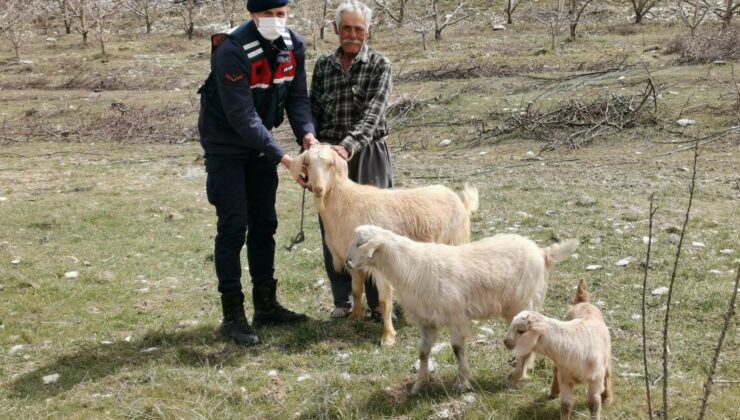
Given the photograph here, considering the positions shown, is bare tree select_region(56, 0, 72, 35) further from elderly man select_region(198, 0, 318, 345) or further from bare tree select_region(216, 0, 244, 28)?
elderly man select_region(198, 0, 318, 345)

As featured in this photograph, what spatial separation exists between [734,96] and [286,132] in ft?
36.2

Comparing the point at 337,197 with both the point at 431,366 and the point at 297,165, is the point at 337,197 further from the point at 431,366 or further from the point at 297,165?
the point at 431,366

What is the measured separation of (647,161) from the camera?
11828 mm

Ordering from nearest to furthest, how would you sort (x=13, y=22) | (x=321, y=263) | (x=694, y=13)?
(x=321, y=263), (x=694, y=13), (x=13, y=22)

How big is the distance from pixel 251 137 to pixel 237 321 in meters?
1.68

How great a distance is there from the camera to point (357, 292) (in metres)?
6.02

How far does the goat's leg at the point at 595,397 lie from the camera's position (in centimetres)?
374

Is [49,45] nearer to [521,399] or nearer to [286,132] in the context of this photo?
[286,132]

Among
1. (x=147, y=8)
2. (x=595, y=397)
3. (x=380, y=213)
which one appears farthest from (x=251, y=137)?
(x=147, y=8)

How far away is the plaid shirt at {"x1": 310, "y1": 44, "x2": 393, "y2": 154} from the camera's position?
5.66 m

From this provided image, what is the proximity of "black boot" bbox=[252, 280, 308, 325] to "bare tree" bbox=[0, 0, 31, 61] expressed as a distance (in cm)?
4163

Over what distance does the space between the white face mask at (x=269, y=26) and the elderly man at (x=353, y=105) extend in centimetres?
64

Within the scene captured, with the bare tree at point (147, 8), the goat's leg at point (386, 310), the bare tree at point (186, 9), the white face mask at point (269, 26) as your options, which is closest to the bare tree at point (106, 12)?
the bare tree at point (147, 8)

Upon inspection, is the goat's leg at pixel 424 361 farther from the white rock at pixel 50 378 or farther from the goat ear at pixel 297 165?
the white rock at pixel 50 378
